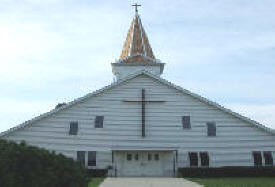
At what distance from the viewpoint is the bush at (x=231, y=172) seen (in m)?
32.6

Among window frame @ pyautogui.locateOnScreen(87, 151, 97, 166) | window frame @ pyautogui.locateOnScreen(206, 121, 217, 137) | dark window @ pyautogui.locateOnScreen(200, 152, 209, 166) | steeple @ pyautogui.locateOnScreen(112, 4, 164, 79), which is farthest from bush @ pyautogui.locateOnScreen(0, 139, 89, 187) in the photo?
steeple @ pyautogui.locateOnScreen(112, 4, 164, 79)

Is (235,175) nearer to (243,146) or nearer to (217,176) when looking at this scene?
(217,176)

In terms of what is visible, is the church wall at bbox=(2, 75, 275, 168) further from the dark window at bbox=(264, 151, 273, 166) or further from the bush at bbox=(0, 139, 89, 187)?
the bush at bbox=(0, 139, 89, 187)

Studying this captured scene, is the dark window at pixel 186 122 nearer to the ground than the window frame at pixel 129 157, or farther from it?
farther from it

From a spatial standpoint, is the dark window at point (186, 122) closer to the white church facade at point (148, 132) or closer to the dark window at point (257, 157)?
the white church facade at point (148, 132)

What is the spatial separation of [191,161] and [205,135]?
221cm

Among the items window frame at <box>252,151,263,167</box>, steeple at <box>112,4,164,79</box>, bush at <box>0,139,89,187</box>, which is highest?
steeple at <box>112,4,164,79</box>

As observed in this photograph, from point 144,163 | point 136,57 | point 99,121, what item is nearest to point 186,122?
point 144,163

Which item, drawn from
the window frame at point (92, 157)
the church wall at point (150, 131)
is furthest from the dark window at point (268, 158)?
the window frame at point (92, 157)

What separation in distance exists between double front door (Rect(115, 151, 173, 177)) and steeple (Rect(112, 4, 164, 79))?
1452 centimetres

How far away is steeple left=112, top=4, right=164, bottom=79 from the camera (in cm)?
4906

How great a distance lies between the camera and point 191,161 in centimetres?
3516

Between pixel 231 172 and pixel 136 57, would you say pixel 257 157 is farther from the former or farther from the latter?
pixel 136 57

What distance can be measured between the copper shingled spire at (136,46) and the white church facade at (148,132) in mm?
13029
